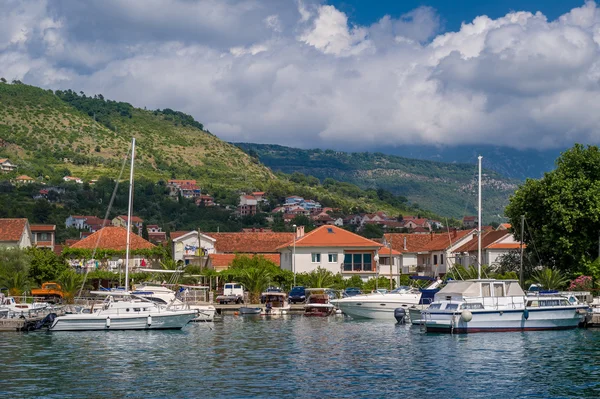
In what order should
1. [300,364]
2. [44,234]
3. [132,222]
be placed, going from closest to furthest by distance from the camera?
[300,364] → [44,234] → [132,222]

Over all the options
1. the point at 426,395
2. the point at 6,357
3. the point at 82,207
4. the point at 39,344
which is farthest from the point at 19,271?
the point at 82,207

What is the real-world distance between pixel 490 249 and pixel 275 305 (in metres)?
35.6

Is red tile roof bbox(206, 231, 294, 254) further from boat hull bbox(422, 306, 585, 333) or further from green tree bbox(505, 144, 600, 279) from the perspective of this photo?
boat hull bbox(422, 306, 585, 333)

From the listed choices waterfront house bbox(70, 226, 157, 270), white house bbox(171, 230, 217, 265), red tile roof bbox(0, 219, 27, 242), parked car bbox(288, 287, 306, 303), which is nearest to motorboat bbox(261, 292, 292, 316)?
parked car bbox(288, 287, 306, 303)

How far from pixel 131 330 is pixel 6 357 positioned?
14953 millimetres

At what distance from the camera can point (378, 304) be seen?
6675cm

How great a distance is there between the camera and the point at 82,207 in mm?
195125

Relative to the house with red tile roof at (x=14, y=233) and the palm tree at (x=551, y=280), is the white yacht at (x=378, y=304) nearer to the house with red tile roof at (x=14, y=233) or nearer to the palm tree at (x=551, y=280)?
the palm tree at (x=551, y=280)

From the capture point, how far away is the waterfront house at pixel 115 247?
95875mm

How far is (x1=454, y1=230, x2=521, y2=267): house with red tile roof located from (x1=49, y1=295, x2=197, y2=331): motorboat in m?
49.5

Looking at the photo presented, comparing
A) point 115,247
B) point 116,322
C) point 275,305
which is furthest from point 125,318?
point 115,247

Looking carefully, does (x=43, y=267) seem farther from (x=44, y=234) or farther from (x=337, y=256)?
(x=44, y=234)

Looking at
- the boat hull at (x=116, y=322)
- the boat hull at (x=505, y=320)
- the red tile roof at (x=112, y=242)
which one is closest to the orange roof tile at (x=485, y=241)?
the red tile roof at (x=112, y=242)

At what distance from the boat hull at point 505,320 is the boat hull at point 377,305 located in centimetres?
1157
